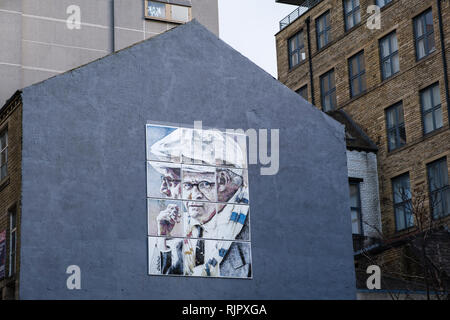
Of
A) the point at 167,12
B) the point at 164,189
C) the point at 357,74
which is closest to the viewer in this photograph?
the point at 164,189

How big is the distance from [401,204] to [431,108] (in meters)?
4.29

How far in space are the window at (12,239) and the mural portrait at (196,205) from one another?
3.67 meters

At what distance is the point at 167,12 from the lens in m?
49.8

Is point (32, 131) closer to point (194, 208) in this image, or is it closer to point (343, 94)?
point (194, 208)

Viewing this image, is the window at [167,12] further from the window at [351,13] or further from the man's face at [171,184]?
the man's face at [171,184]

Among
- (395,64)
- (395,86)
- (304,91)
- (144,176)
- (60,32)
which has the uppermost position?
(60,32)

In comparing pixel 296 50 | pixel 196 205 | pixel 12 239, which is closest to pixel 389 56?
pixel 296 50

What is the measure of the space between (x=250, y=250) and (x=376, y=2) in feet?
64.8

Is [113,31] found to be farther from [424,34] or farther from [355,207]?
[355,207]

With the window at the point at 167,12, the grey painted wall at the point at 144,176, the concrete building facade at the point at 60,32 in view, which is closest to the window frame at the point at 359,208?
the grey painted wall at the point at 144,176

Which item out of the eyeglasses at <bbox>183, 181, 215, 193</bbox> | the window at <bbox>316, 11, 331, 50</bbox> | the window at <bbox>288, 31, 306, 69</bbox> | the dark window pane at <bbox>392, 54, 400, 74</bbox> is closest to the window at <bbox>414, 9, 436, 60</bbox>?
the dark window pane at <bbox>392, 54, 400, 74</bbox>

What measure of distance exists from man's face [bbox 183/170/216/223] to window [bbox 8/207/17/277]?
4.85 metres

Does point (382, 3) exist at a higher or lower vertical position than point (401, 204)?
higher
